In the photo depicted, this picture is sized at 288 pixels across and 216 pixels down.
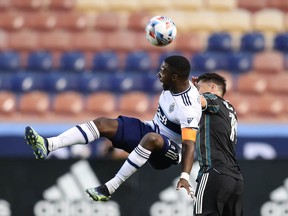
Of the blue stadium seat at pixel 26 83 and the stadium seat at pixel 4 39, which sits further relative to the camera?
the stadium seat at pixel 4 39

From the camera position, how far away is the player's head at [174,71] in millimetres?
6820

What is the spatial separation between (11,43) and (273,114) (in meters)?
4.57

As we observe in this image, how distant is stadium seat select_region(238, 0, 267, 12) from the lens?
13875mm

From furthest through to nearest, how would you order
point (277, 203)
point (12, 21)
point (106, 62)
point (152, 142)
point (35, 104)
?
point (12, 21) → point (106, 62) → point (35, 104) → point (277, 203) → point (152, 142)

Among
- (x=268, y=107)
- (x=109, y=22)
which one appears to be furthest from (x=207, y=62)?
(x=109, y=22)

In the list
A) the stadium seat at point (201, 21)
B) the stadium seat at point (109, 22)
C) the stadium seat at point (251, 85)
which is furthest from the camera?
the stadium seat at point (109, 22)

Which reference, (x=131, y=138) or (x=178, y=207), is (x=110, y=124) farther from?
(x=178, y=207)

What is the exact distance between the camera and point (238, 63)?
13.1m

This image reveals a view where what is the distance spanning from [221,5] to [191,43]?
3.08 ft

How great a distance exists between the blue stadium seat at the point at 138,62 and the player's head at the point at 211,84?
580 cm

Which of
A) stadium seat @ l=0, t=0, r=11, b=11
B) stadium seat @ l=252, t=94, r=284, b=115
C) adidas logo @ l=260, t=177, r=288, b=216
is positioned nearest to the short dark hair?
adidas logo @ l=260, t=177, r=288, b=216

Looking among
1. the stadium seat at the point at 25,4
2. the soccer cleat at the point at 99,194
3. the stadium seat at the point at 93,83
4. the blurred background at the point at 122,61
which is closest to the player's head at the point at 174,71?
the soccer cleat at the point at 99,194

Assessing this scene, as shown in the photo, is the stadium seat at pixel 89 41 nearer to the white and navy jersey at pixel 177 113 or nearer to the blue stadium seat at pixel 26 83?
the blue stadium seat at pixel 26 83

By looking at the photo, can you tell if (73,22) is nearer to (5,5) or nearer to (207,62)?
(5,5)
